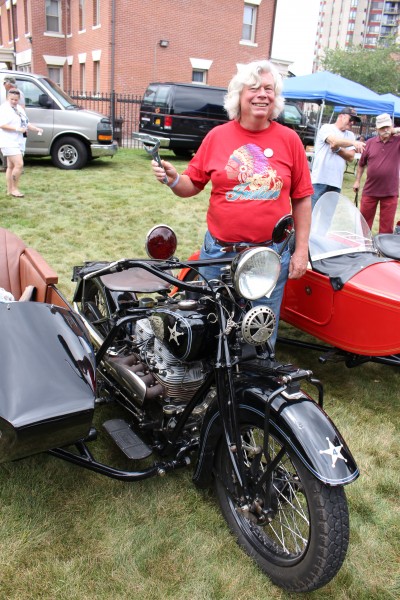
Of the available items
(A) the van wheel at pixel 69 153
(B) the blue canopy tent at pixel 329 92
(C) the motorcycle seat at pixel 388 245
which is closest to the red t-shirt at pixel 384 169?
(C) the motorcycle seat at pixel 388 245

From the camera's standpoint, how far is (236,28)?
74.1 ft

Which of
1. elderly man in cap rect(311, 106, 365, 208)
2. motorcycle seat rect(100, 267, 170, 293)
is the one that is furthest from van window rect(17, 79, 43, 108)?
motorcycle seat rect(100, 267, 170, 293)

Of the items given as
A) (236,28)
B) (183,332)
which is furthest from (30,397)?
(236,28)

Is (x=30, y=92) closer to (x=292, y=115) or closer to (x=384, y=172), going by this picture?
(x=384, y=172)

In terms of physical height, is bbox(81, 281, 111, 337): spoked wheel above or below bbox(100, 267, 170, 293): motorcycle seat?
below

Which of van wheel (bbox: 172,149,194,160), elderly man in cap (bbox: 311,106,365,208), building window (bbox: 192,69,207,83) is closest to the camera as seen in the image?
elderly man in cap (bbox: 311,106,365,208)

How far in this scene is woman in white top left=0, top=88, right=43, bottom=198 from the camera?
27.8ft

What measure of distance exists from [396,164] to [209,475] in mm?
5900

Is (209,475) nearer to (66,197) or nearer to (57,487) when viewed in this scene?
(57,487)

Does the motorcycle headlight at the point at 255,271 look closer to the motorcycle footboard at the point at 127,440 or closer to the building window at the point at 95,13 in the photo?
the motorcycle footboard at the point at 127,440

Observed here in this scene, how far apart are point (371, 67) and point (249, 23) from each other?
30.1 m

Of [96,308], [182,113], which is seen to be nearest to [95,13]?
[182,113]

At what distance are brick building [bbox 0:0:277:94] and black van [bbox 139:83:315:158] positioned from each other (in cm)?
766

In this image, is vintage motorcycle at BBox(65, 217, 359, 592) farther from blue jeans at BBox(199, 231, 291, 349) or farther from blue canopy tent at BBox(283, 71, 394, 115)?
blue canopy tent at BBox(283, 71, 394, 115)
